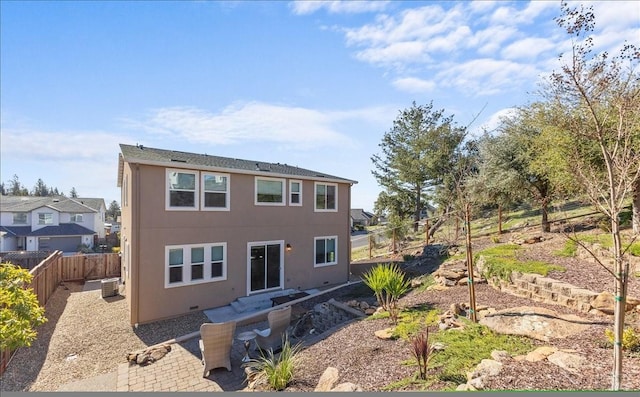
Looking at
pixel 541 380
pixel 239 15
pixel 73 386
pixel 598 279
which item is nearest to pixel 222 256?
pixel 73 386

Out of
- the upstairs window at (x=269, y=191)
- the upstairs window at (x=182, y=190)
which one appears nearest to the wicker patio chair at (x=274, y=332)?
the upstairs window at (x=182, y=190)

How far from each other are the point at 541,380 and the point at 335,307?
546 cm

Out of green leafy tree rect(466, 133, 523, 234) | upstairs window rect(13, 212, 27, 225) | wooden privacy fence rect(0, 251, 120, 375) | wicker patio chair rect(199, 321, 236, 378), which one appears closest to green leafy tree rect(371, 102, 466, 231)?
green leafy tree rect(466, 133, 523, 234)

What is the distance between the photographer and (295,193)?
11.7m

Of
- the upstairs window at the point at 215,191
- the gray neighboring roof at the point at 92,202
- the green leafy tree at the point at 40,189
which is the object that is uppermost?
the green leafy tree at the point at 40,189

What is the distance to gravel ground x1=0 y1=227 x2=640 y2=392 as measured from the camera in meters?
3.38

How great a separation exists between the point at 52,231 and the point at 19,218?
9.99 feet

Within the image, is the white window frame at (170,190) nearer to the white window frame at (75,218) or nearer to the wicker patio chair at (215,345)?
the wicker patio chair at (215,345)

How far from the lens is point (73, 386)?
557cm

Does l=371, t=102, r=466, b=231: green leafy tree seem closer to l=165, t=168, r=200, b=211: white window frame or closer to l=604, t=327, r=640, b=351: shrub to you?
l=165, t=168, r=200, b=211: white window frame

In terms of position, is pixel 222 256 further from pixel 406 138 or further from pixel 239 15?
pixel 406 138

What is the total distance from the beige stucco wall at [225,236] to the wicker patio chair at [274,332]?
4.08m

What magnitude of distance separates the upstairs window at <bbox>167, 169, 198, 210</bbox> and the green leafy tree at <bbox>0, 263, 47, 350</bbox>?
457 centimetres

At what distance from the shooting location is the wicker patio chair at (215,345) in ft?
18.0
